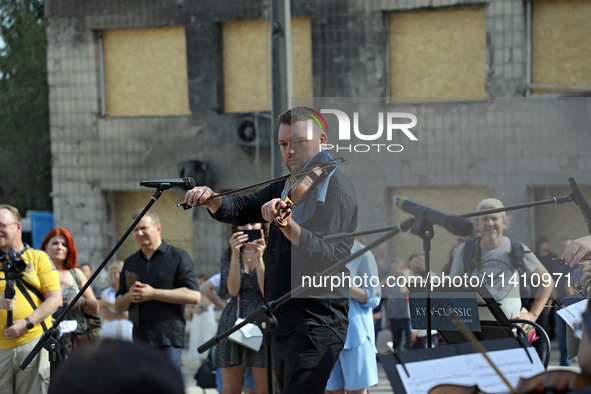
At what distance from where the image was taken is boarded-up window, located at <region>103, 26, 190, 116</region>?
988 cm

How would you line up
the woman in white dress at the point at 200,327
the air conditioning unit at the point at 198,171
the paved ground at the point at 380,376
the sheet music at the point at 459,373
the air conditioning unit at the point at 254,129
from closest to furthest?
the sheet music at the point at 459,373 < the paved ground at the point at 380,376 < the woman in white dress at the point at 200,327 < the air conditioning unit at the point at 254,129 < the air conditioning unit at the point at 198,171

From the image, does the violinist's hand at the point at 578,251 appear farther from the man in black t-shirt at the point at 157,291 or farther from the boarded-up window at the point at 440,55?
the boarded-up window at the point at 440,55

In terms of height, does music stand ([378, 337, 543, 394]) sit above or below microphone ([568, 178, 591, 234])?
below

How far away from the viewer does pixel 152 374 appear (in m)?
1.10

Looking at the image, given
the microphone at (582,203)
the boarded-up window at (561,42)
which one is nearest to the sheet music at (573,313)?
the microphone at (582,203)

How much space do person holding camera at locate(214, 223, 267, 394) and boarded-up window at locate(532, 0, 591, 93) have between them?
528cm

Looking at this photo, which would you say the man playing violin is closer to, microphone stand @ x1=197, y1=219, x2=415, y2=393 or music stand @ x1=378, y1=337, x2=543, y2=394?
microphone stand @ x1=197, y1=219, x2=415, y2=393

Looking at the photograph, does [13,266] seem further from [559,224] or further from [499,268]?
[559,224]

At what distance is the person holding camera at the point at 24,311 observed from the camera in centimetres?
419

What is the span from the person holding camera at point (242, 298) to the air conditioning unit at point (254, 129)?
4998 millimetres

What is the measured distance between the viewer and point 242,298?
178 inches

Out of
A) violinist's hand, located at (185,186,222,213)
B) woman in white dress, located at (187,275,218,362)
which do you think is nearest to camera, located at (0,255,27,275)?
violinist's hand, located at (185,186,222,213)

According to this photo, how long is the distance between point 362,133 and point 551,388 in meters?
2.21

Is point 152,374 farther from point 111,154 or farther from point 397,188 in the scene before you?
point 111,154
